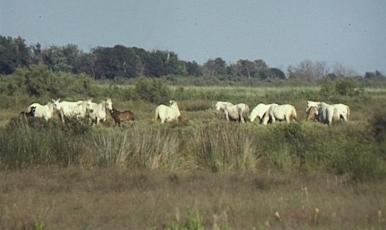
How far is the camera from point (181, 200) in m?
11.6

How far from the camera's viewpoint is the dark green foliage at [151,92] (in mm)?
64438

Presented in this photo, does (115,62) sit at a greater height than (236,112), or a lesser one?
greater

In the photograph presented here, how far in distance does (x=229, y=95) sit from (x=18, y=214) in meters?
59.9

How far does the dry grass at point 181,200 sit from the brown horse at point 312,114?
2511cm

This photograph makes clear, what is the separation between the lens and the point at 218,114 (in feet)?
148

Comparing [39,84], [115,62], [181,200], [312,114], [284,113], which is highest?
[115,62]

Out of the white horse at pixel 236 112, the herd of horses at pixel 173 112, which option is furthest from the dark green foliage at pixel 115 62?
the herd of horses at pixel 173 112

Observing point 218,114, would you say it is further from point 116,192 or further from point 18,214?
point 18,214

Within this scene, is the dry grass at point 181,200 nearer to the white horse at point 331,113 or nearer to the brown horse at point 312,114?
the white horse at point 331,113

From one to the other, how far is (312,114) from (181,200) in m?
30.4

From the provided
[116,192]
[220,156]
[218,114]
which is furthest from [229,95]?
[116,192]

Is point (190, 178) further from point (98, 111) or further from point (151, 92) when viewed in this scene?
point (151, 92)

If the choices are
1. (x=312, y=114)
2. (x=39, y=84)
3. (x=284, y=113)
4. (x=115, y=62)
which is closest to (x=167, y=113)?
(x=284, y=113)

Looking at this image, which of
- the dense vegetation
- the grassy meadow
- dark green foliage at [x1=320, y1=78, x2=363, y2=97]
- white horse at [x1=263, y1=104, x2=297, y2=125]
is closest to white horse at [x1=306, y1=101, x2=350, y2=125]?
white horse at [x1=263, y1=104, x2=297, y2=125]
